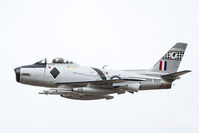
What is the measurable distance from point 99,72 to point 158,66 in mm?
5128

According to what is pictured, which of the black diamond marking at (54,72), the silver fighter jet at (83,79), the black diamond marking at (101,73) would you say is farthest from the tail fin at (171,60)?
the black diamond marking at (54,72)

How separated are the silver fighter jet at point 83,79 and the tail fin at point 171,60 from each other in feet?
4.05

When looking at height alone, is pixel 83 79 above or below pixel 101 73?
below

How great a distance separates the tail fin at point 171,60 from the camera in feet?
109

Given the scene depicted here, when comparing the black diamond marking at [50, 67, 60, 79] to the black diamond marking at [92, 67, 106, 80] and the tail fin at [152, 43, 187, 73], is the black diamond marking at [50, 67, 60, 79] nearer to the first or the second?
the black diamond marking at [92, 67, 106, 80]

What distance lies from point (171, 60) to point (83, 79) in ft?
24.7

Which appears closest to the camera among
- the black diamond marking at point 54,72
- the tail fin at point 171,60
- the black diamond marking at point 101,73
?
the black diamond marking at point 54,72

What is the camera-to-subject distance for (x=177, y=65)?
3359cm

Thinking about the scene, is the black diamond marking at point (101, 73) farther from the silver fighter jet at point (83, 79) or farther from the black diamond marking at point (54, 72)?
the black diamond marking at point (54, 72)

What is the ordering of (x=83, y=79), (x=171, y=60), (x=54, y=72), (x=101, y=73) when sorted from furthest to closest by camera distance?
(x=171, y=60) < (x=101, y=73) < (x=83, y=79) < (x=54, y=72)

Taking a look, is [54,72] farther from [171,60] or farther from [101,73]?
[171,60]

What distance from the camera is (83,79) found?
99.2 feet

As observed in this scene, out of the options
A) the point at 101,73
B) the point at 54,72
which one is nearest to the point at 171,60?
the point at 101,73

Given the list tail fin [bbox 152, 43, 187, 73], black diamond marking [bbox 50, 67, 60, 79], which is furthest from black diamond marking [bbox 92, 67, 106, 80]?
tail fin [bbox 152, 43, 187, 73]
